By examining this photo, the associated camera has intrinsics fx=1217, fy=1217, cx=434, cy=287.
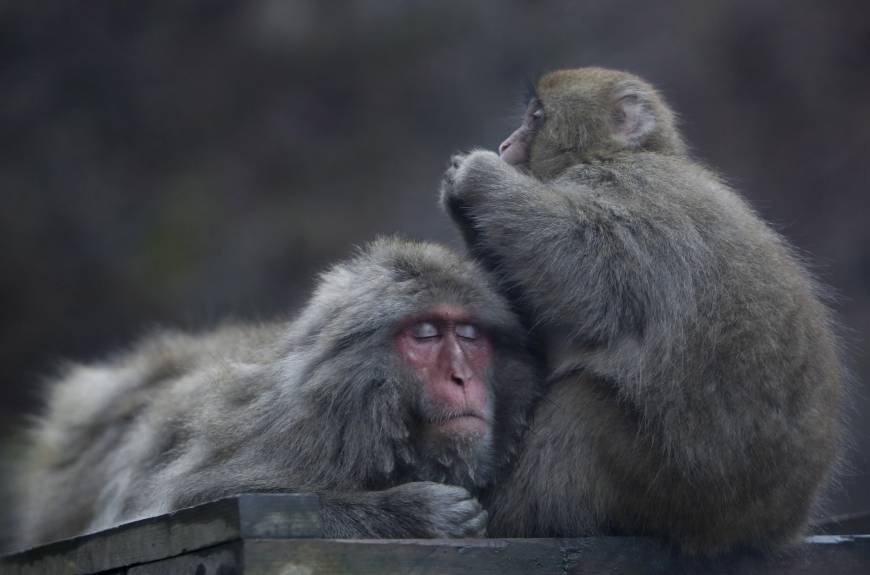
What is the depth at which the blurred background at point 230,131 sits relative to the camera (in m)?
10.9

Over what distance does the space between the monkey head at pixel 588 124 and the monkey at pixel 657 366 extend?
403mm

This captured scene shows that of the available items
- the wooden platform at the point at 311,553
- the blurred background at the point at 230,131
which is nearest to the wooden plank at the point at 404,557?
the wooden platform at the point at 311,553

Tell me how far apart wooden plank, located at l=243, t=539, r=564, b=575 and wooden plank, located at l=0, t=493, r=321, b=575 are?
1.9 inches

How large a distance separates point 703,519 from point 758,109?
7020 mm

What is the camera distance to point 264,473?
3.79 m

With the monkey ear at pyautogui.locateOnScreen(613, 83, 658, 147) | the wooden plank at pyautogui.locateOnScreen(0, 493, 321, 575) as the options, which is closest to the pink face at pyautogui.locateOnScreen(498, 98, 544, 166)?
the monkey ear at pyautogui.locateOnScreen(613, 83, 658, 147)

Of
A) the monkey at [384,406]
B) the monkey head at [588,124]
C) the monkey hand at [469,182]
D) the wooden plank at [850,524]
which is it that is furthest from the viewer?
the wooden plank at [850,524]

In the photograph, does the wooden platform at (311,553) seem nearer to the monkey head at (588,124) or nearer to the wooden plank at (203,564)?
the wooden plank at (203,564)

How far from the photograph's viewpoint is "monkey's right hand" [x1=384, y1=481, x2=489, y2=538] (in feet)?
11.3

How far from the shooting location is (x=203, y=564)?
307cm

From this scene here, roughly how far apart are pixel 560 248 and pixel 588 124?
80 cm

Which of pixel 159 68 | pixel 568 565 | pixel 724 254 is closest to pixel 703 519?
pixel 568 565

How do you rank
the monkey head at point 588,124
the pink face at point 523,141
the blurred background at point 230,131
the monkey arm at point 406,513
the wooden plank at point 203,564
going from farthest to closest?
the blurred background at point 230,131 < the pink face at point 523,141 < the monkey head at point 588,124 < the monkey arm at point 406,513 < the wooden plank at point 203,564

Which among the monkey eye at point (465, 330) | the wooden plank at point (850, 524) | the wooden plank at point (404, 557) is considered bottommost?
the wooden plank at point (404, 557)
